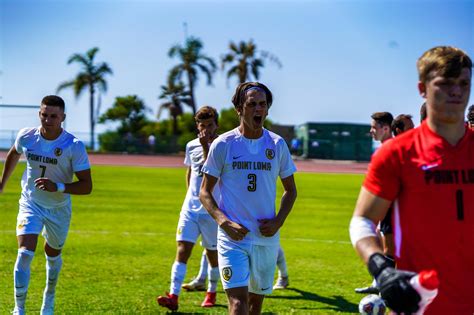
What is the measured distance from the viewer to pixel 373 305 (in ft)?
22.4

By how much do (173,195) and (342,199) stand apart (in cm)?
639

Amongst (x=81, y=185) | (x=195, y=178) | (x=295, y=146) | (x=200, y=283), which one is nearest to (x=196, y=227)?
(x=195, y=178)

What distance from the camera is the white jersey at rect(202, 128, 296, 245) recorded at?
20.0ft

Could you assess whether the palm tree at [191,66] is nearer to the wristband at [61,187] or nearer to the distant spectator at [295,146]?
the distant spectator at [295,146]

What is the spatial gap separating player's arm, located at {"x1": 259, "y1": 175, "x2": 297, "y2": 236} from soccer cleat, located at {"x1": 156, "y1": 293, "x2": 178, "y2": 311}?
8.65 feet

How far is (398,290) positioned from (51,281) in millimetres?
5425

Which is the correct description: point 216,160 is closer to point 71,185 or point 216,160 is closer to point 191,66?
point 71,185

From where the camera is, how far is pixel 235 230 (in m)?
5.89

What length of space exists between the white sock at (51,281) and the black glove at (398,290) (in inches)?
207

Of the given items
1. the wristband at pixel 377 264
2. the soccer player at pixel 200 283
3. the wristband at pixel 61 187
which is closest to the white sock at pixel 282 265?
the soccer player at pixel 200 283

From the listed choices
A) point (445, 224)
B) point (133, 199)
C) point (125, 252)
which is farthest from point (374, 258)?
point (133, 199)

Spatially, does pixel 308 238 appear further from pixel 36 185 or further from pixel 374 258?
pixel 374 258

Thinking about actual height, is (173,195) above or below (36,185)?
below

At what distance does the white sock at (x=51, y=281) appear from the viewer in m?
7.70
